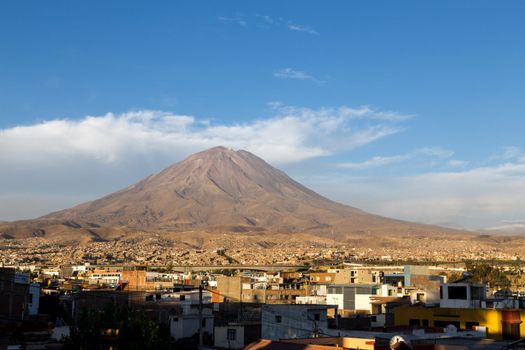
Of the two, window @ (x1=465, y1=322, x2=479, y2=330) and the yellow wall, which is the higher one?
the yellow wall

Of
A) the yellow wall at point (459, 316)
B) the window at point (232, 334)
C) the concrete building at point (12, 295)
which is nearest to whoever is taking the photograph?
the yellow wall at point (459, 316)

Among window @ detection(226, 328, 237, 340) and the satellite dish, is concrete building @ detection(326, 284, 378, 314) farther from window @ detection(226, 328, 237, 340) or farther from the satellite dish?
the satellite dish

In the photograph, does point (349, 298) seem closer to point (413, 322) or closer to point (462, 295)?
point (413, 322)

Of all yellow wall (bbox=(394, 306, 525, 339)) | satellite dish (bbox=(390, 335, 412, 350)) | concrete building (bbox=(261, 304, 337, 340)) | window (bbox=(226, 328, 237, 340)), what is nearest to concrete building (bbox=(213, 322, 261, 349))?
window (bbox=(226, 328, 237, 340))

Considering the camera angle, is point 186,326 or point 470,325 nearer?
point 470,325

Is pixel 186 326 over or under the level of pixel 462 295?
under

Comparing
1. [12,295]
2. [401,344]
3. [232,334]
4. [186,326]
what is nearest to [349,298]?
[186,326]

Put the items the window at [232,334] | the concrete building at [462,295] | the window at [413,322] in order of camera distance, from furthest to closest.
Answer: the window at [232,334]
the window at [413,322]
the concrete building at [462,295]

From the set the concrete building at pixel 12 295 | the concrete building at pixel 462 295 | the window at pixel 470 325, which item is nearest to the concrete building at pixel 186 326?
the concrete building at pixel 12 295

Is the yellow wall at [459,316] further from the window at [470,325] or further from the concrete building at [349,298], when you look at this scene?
the concrete building at [349,298]
